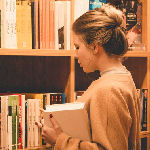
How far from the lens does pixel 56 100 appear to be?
1.57m

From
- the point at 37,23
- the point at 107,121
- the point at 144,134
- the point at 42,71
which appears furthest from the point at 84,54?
the point at 144,134

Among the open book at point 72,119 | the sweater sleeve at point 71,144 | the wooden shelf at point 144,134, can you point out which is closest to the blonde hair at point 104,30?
the open book at point 72,119

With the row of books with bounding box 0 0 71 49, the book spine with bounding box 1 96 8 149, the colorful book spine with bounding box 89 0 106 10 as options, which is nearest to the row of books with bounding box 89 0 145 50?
the colorful book spine with bounding box 89 0 106 10

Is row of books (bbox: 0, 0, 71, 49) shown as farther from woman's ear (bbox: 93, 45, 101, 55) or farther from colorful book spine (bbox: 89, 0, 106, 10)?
woman's ear (bbox: 93, 45, 101, 55)

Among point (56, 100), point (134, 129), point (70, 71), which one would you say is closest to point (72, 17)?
point (70, 71)

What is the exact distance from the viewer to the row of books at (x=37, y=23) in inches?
56.0

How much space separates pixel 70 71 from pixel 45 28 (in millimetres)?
268

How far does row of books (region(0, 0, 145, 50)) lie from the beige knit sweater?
0.50 meters

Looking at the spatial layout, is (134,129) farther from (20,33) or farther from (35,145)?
(20,33)

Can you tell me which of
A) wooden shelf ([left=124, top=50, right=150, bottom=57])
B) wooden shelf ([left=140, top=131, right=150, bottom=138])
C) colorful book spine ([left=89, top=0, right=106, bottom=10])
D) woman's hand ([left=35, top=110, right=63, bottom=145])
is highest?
colorful book spine ([left=89, top=0, right=106, bottom=10])

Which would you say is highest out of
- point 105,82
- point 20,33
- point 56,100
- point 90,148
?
point 20,33

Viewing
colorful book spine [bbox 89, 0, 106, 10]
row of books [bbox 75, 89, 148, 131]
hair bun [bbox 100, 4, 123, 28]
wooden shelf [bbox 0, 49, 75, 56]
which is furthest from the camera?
row of books [bbox 75, 89, 148, 131]

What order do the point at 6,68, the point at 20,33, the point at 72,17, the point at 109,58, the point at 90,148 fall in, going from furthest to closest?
1. the point at 6,68
2. the point at 72,17
3. the point at 20,33
4. the point at 109,58
5. the point at 90,148

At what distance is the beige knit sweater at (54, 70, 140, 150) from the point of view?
3.47 ft
